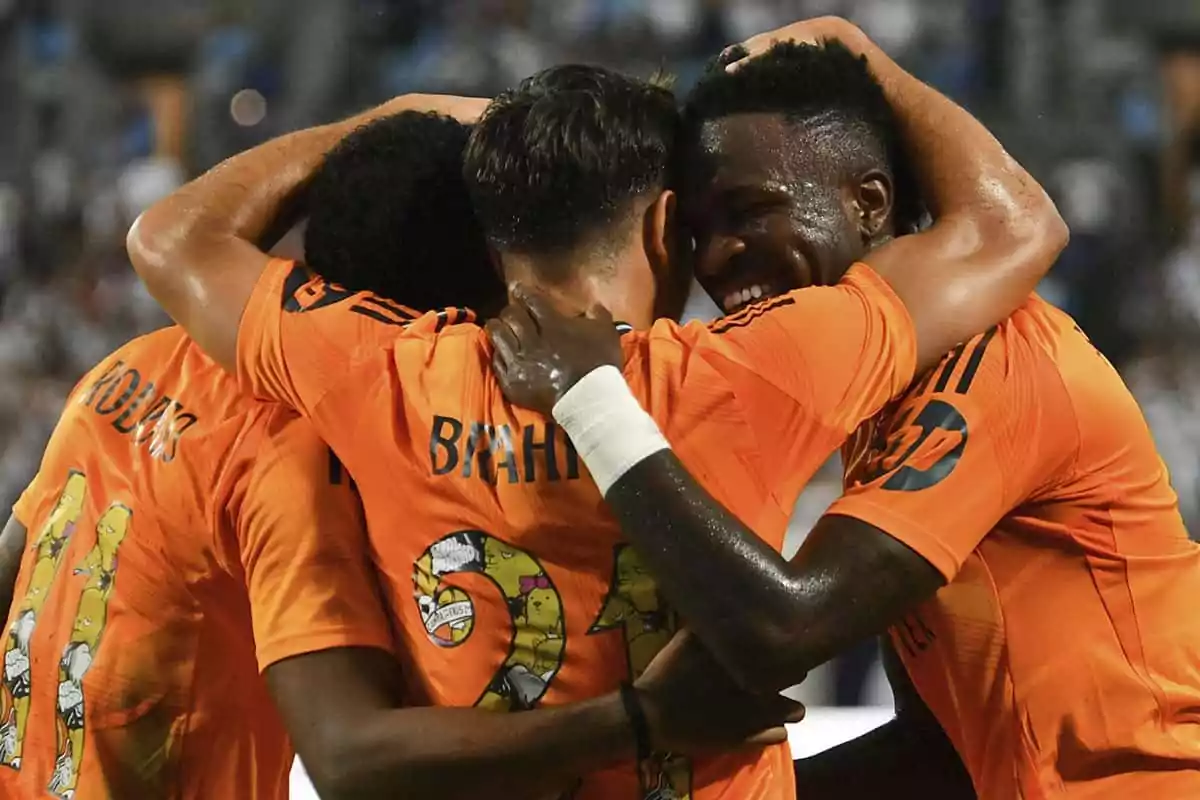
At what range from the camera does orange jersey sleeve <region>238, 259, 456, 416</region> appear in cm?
188

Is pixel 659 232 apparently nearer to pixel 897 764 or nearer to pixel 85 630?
pixel 85 630

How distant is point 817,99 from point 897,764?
1.09m

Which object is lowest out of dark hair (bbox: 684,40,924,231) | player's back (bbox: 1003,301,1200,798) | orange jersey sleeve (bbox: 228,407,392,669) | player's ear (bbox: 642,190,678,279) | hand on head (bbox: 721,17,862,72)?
player's back (bbox: 1003,301,1200,798)

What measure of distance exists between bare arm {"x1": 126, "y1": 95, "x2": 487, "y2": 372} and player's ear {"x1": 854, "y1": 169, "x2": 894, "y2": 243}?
2.02 feet

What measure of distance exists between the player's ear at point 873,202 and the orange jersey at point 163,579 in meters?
0.80

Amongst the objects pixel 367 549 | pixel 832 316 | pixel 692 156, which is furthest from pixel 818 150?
pixel 367 549

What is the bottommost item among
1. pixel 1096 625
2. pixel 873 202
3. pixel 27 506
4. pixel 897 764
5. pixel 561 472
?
pixel 897 764

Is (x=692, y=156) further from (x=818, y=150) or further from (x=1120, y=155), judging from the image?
(x=1120, y=155)

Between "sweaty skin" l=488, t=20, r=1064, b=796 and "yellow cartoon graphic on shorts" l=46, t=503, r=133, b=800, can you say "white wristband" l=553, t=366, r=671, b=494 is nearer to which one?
"sweaty skin" l=488, t=20, r=1064, b=796

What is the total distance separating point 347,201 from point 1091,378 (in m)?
1.00

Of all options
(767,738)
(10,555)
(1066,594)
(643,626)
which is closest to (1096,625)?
(1066,594)

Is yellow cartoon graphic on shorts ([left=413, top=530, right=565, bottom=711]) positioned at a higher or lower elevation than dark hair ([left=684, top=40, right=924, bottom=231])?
lower

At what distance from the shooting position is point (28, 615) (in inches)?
85.0

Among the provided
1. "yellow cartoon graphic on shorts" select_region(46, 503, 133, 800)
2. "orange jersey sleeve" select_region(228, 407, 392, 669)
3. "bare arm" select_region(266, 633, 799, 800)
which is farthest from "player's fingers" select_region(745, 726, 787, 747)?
"yellow cartoon graphic on shorts" select_region(46, 503, 133, 800)
